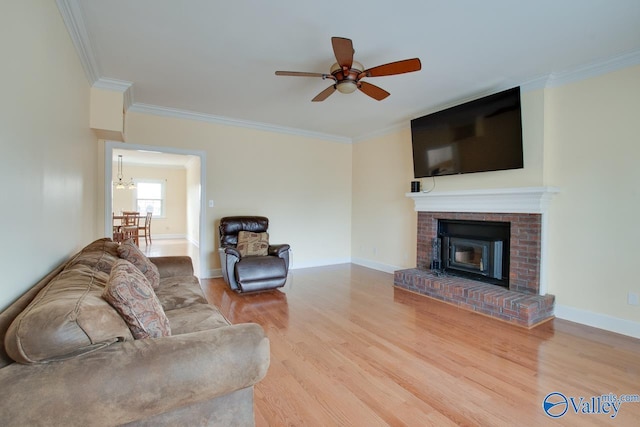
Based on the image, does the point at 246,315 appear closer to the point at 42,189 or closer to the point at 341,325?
the point at 341,325

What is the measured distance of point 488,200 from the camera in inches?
145

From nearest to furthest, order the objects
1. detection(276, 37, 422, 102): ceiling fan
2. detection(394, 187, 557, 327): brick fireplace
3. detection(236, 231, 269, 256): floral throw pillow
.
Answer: detection(276, 37, 422, 102): ceiling fan → detection(394, 187, 557, 327): brick fireplace → detection(236, 231, 269, 256): floral throw pillow

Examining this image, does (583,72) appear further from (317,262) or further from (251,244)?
(317,262)

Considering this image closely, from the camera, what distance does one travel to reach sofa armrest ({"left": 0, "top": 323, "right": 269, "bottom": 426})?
89 cm

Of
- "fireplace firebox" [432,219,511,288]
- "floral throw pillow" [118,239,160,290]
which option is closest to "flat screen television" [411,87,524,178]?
"fireplace firebox" [432,219,511,288]

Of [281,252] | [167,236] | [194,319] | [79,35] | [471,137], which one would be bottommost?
[167,236]

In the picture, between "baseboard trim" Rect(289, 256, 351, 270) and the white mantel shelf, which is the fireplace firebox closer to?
the white mantel shelf

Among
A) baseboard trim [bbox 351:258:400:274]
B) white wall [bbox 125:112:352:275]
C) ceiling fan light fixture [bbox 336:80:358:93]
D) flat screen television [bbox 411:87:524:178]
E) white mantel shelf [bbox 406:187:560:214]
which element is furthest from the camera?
baseboard trim [bbox 351:258:400:274]

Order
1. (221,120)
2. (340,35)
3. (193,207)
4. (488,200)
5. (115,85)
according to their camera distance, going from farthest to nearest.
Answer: (193,207) → (221,120) → (488,200) → (115,85) → (340,35)

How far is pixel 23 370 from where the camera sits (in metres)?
A: 0.92

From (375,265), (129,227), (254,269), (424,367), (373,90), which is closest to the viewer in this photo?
(424,367)

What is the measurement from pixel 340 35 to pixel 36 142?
2.20 metres

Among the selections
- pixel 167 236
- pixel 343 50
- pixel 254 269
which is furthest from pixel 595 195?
pixel 167 236

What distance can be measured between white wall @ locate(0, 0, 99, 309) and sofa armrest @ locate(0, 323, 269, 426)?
73cm
